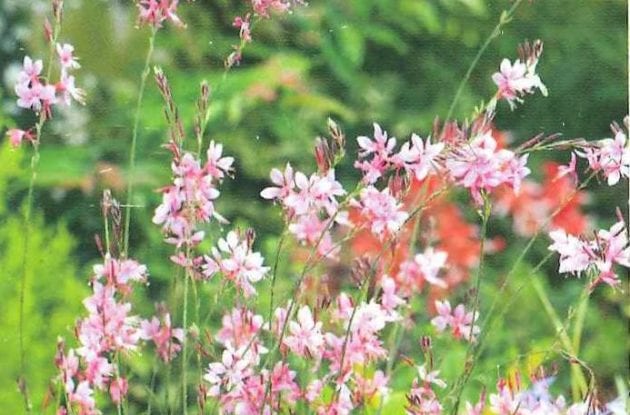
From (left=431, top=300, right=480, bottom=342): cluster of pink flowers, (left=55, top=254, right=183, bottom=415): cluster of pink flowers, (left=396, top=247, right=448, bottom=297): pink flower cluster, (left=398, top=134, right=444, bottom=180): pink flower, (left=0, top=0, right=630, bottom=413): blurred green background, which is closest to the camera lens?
(left=398, top=134, right=444, bottom=180): pink flower

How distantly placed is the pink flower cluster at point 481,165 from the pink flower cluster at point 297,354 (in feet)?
0.57

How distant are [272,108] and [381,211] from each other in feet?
4.60

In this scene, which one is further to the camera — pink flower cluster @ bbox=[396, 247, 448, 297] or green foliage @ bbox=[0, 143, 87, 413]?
green foliage @ bbox=[0, 143, 87, 413]

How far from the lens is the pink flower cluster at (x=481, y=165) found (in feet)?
4.08

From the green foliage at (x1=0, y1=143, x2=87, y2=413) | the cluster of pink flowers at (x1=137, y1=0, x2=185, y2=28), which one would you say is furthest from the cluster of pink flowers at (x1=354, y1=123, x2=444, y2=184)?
the green foliage at (x1=0, y1=143, x2=87, y2=413)

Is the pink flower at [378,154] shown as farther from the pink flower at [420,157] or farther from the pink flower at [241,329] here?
the pink flower at [241,329]

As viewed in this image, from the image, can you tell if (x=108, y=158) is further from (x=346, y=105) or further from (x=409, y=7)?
(x=409, y=7)

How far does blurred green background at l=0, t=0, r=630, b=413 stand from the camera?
→ 2.20 meters

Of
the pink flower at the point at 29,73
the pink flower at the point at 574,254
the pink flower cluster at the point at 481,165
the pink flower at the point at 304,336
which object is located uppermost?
the pink flower at the point at 29,73

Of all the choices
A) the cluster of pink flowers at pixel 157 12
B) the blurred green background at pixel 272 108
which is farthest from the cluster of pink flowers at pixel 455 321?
the blurred green background at pixel 272 108

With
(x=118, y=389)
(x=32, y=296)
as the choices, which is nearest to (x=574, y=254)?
(x=118, y=389)

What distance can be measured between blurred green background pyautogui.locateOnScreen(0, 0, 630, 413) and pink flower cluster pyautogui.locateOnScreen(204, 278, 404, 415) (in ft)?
2.26

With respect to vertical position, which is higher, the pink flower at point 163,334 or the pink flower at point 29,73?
the pink flower at point 29,73

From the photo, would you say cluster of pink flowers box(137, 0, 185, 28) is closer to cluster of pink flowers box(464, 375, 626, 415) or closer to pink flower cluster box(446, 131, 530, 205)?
pink flower cluster box(446, 131, 530, 205)
